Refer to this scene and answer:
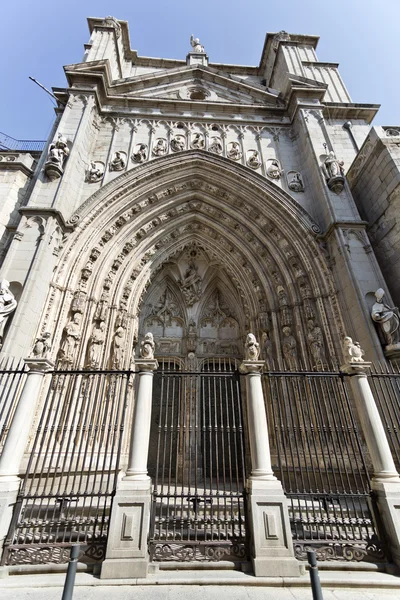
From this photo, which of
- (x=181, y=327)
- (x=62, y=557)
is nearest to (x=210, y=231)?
(x=181, y=327)

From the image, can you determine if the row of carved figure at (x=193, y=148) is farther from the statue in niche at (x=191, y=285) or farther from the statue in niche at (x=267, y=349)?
the statue in niche at (x=267, y=349)

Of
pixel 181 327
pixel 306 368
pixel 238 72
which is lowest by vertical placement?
pixel 306 368

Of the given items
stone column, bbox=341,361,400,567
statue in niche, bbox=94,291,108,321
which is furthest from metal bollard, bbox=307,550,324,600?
statue in niche, bbox=94,291,108,321

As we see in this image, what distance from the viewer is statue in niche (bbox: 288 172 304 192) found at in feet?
33.3

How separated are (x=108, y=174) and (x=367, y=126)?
10913 mm

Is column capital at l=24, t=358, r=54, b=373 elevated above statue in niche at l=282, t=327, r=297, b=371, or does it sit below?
below

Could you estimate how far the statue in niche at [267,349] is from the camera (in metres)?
8.32

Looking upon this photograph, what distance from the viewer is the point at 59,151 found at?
364 inches

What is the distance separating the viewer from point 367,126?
12195 millimetres

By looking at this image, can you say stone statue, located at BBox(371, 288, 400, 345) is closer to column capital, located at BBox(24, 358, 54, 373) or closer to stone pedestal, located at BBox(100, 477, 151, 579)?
stone pedestal, located at BBox(100, 477, 151, 579)

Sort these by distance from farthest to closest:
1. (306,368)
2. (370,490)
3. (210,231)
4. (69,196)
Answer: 1. (210,231)
2. (69,196)
3. (306,368)
4. (370,490)

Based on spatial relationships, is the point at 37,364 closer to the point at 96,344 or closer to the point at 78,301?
the point at 96,344

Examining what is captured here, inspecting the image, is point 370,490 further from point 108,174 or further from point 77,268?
point 108,174

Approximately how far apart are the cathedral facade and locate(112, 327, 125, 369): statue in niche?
0.04 metres
